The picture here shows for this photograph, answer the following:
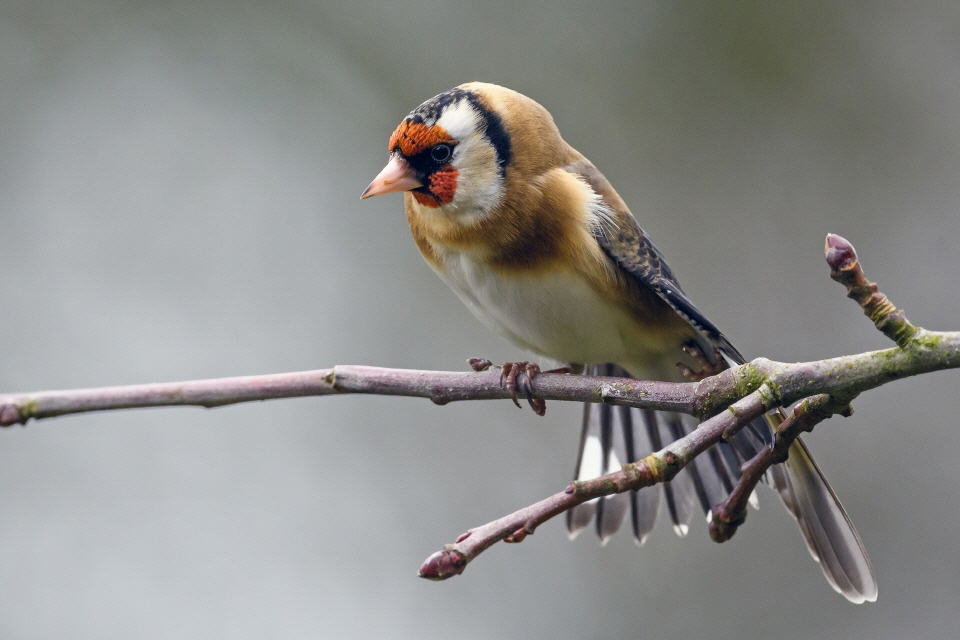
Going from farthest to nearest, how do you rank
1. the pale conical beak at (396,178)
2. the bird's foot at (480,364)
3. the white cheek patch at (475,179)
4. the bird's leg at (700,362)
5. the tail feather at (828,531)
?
the bird's leg at (700,362) → the white cheek patch at (475,179) → the pale conical beak at (396,178) → the bird's foot at (480,364) → the tail feather at (828,531)

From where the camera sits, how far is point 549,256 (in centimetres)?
334

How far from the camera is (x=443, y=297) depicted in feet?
25.5

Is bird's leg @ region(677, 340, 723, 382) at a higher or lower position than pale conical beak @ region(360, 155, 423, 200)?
lower

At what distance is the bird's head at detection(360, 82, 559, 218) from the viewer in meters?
3.35

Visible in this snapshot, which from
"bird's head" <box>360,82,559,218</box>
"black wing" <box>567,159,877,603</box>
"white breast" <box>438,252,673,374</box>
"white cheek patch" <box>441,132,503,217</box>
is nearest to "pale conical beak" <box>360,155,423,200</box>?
"bird's head" <box>360,82,559,218</box>

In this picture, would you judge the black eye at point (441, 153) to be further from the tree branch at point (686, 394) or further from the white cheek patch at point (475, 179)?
the tree branch at point (686, 394)

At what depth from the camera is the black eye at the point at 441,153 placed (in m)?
3.37

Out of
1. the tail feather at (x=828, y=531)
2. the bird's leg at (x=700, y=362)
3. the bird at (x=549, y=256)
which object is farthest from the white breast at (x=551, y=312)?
the tail feather at (x=828, y=531)

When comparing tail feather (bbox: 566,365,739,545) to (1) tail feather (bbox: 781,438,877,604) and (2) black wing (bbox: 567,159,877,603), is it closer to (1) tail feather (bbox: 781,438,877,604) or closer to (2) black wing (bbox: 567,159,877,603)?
(2) black wing (bbox: 567,159,877,603)

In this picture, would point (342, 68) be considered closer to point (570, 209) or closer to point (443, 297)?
point (443, 297)

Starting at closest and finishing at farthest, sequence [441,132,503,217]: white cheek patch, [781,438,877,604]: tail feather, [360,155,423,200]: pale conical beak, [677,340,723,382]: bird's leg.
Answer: [781,438,877,604]: tail feather → [360,155,423,200]: pale conical beak → [441,132,503,217]: white cheek patch → [677,340,723,382]: bird's leg

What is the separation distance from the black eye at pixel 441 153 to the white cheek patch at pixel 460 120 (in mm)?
48

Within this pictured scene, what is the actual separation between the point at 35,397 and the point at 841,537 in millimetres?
2277

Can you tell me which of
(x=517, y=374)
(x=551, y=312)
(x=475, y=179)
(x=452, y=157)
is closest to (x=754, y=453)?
(x=551, y=312)
